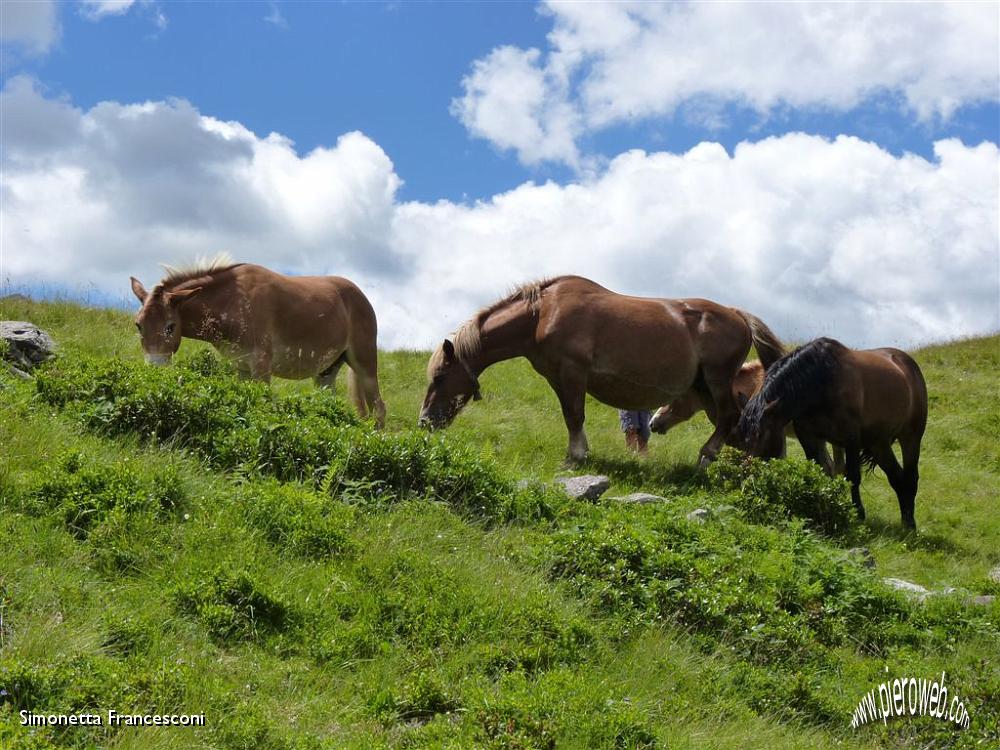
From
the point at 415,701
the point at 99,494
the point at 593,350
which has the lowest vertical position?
the point at 415,701

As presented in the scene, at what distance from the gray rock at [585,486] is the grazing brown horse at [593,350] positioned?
2602 mm

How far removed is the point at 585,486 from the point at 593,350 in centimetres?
355

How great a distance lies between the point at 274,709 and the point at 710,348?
944 cm

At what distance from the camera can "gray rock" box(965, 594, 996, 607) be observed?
862 centimetres

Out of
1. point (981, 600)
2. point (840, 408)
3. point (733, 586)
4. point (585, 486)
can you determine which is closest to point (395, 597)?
point (733, 586)

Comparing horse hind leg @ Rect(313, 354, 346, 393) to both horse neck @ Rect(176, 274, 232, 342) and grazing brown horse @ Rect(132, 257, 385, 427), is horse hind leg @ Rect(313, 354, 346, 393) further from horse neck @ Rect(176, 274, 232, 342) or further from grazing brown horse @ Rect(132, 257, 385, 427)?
horse neck @ Rect(176, 274, 232, 342)

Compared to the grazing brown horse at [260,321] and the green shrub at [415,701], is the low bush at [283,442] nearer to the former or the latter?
the grazing brown horse at [260,321]

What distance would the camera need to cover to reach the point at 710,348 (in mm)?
13234

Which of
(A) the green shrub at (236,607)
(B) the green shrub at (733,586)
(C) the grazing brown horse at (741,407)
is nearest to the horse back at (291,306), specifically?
(C) the grazing brown horse at (741,407)

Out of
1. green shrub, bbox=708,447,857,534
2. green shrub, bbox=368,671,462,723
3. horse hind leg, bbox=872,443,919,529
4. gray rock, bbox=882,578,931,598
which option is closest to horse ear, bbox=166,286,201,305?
green shrub, bbox=708,447,857,534

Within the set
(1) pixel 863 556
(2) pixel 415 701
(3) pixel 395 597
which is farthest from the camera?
(1) pixel 863 556

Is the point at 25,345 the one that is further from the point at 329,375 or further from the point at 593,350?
the point at 593,350

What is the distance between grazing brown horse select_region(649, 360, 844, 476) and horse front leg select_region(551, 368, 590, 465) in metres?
1.67

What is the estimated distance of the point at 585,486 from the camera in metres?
9.50
